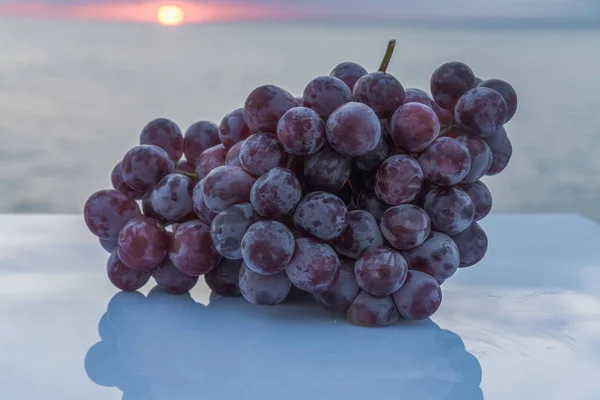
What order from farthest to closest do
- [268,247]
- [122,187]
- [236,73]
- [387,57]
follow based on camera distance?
[236,73] → [122,187] → [387,57] → [268,247]

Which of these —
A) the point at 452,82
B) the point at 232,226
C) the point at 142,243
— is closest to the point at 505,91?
the point at 452,82

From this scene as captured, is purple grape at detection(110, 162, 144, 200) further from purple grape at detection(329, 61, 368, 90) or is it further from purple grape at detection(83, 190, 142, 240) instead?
purple grape at detection(329, 61, 368, 90)

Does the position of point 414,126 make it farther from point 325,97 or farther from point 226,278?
point 226,278

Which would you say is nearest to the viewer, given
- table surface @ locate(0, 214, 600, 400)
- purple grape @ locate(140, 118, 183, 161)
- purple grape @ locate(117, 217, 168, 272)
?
table surface @ locate(0, 214, 600, 400)

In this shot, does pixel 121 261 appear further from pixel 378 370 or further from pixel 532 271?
pixel 532 271

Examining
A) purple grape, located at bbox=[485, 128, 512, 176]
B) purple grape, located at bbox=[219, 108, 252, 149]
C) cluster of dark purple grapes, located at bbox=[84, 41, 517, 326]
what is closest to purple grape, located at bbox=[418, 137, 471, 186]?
cluster of dark purple grapes, located at bbox=[84, 41, 517, 326]

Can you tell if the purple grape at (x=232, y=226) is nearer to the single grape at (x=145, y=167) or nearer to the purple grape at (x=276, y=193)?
the purple grape at (x=276, y=193)

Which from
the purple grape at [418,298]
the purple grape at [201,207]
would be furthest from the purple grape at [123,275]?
the purple grape at [418,298]
